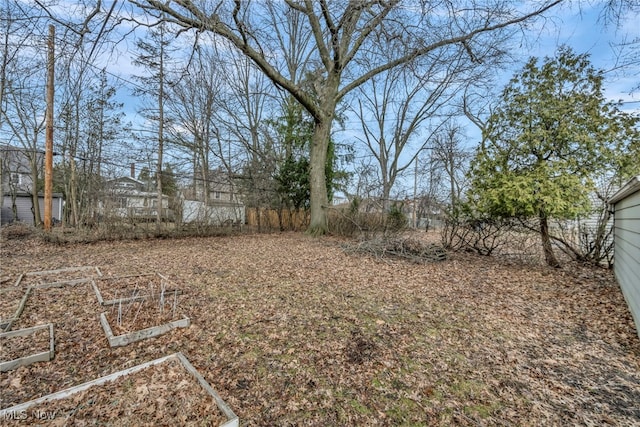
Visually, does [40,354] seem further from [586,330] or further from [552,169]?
[552,169]

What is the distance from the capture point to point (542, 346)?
2756 mm

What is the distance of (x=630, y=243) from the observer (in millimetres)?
4090

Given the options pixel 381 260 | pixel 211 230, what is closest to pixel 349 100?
pixel 211 230

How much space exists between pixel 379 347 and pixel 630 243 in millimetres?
4348

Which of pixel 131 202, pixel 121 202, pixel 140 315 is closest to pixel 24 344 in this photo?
pixel 140 315

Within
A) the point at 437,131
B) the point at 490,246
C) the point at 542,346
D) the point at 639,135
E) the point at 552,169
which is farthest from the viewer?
the point at 437,131

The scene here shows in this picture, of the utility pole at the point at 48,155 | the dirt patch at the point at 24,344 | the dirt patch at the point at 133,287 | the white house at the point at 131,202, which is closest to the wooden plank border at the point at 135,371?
the dirt patch at the point at 24,344

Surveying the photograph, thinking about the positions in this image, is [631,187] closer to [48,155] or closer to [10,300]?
[10,300]

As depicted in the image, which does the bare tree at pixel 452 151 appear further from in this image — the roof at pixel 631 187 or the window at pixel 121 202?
the window at pixel 121 202

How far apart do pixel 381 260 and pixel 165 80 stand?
32.9 ft

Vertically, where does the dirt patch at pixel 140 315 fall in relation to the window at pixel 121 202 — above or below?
below

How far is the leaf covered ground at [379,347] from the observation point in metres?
1.89

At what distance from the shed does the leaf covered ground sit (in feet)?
0.72

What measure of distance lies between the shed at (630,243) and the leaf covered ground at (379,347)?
22 cm
